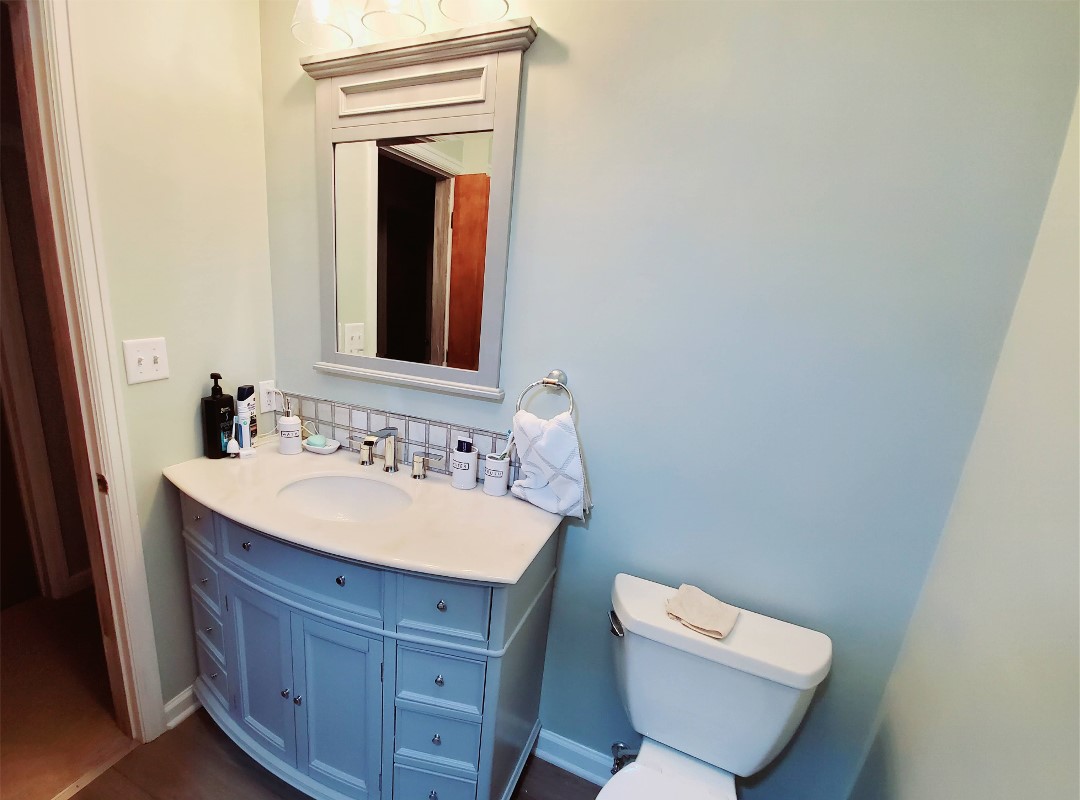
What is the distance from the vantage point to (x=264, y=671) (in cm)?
120

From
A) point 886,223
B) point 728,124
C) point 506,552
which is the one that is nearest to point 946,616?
point 886,223

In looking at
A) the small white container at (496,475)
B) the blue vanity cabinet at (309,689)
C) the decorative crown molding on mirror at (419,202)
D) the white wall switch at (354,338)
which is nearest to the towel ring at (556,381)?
the decorative crown molding on mirror at (419,202)

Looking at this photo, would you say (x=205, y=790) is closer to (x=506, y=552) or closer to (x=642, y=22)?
(x=506, y=552)

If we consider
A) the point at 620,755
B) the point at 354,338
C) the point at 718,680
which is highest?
the point at 354,338

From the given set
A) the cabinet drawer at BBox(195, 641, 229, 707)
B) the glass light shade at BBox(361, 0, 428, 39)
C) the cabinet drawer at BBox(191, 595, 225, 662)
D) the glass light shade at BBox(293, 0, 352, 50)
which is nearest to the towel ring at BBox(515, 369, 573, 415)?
the glass light shade at BBox(361, 0, 428, 39)

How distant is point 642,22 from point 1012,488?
1188 millimetres

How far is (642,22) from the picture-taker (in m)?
0.99

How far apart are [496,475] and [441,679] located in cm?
51

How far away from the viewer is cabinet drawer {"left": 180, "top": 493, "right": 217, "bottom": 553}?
1.19m

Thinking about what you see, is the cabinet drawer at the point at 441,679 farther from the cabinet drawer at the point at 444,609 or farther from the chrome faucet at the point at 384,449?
the chrome faucet at the point at 384,449

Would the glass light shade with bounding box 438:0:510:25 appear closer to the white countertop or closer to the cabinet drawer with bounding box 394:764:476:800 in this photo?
the white countertop

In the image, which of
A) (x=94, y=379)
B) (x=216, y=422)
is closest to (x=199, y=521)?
(x=216, y=422)

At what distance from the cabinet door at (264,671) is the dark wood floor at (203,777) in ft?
0.40

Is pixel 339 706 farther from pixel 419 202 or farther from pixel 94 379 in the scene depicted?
pixel 419 202
